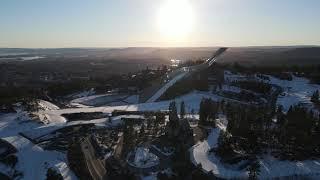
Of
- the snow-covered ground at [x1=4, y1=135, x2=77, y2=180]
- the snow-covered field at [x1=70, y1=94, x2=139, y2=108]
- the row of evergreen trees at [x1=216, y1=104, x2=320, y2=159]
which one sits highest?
the row of evergreen trees at [x1=216, y1=104, x2=320, y2=159]

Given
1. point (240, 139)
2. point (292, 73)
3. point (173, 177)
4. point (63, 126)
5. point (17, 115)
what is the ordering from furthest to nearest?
point (292, 73) < point (17, 115) < point (63, 126) < point (240, 139) < point (173, 177)

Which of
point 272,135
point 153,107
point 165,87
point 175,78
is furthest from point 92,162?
point 175,78

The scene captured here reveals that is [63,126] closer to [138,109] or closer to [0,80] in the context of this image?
[138,109]

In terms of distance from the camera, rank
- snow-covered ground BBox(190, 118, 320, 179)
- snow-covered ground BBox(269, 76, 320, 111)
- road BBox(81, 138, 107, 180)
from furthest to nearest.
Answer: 1. snow-covered ground BBox(269, 76, 320, 111)
2. road BBox(81, 138, 107, 180)
3. snow-covered ground BBox(190, 118, 320, 179)

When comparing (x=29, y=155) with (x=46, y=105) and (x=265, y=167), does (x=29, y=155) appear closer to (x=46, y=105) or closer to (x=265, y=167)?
(x=265, y=167)

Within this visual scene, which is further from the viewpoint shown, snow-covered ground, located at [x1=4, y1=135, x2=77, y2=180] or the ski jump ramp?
the ski jump ramp

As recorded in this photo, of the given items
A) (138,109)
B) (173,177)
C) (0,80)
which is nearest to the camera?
(173,177)

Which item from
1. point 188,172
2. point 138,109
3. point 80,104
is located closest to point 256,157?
point 188,172

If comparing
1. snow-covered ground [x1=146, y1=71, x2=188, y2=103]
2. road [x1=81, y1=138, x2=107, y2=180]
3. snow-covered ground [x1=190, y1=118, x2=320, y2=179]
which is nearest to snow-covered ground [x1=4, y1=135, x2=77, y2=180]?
road [x1=81, y1=138, x2=107, y2=180]

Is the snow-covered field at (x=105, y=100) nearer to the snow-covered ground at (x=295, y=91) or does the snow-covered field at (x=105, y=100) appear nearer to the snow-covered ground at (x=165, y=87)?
the snow-covered ground at (x=165, y=87)

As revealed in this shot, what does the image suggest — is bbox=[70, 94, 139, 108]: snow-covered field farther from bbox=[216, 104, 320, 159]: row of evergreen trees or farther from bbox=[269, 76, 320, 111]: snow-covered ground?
bbox=[216, 104, 320, 159]: row of evergreen trees
